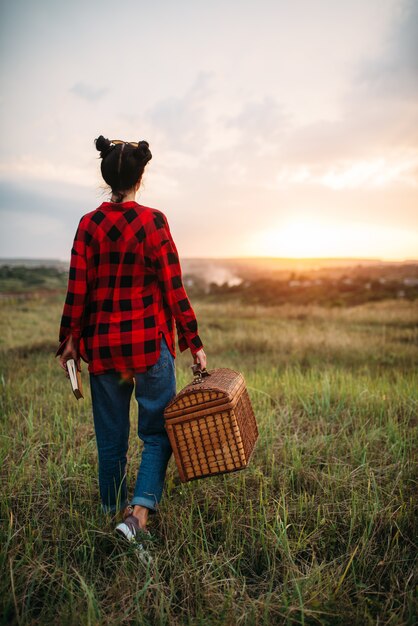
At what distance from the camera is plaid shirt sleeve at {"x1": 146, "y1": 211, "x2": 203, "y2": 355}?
2273 mm

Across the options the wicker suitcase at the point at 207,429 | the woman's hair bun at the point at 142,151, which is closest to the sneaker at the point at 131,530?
the wicker suitcase at the point at 207,429

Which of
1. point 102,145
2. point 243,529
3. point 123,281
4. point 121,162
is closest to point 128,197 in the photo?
point 121,162

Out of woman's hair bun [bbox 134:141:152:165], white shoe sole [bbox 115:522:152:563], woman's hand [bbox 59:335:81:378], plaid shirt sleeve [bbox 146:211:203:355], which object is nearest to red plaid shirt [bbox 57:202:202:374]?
plaid shirt sleeve [bbox 146:211:203:355]

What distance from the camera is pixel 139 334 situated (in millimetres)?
2273

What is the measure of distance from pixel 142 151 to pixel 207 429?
5.05 feet

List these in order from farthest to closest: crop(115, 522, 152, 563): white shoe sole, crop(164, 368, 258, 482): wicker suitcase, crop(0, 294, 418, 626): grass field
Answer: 1. crop(164, 368, 258, 482): wicker suitcase
2. crop(115, 522, 152, 563): white shoe sole
3. crop(0, 294, 418, 626): grass field

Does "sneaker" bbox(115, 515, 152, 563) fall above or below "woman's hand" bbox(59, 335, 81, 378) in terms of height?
below

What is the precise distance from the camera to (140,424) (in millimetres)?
2404

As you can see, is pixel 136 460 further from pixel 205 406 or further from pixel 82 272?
pixel 82 272

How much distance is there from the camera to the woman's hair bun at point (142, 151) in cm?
223

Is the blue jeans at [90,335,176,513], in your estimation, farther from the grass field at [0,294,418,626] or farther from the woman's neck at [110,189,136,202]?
the woman's neck at [110,189,136,202]

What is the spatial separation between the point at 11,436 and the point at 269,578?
2.61 metres

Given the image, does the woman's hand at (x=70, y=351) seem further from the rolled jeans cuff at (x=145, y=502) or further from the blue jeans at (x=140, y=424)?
the rolled jeans cuff at (x=145, y=502)

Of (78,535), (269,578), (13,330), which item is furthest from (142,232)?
(13,330)
